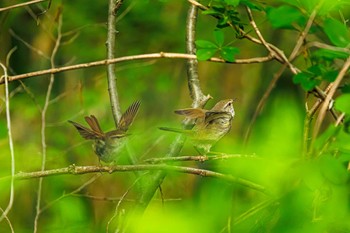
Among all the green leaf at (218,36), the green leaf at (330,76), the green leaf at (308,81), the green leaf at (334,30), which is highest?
the green leaf at (334,30)

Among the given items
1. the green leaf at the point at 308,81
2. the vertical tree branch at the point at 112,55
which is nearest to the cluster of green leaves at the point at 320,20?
the green leaf at the point at 308,81

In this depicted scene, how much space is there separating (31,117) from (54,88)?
1.08 meters

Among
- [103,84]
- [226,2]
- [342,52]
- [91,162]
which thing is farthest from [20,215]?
[342,52]

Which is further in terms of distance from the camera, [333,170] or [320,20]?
[320,20]

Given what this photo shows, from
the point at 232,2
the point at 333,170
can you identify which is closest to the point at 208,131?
the point at 232,2

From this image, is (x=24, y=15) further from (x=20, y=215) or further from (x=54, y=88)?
(x=20, y=215)

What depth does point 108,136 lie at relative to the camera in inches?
102

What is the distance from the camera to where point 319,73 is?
1.73 metres

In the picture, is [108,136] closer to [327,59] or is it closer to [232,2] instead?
[232,2]

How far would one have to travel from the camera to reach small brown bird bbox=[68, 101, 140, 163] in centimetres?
256

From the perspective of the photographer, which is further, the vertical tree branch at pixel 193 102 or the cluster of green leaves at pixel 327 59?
the vertical tree branch at pixel 193 102

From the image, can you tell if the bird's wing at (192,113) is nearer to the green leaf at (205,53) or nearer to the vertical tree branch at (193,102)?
the green leaf at (205,53)

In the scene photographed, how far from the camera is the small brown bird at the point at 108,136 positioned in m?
2.56

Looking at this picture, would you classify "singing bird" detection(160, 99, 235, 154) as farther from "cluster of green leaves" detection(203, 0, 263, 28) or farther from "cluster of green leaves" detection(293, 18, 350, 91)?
"cluster of green leaves" detection(293, 18, 350, 91)
